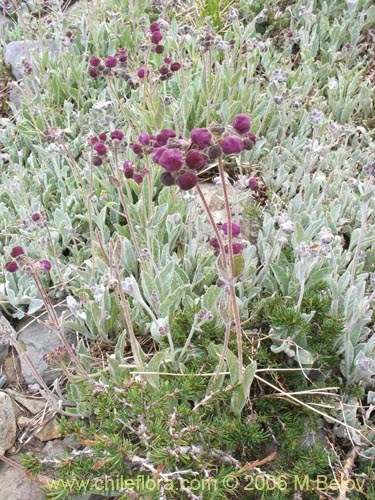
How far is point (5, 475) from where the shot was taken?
1982 millimetres

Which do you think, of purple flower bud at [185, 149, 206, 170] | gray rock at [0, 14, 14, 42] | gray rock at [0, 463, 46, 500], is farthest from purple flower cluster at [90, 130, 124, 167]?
gray rock at [0, 14, 14, 42]

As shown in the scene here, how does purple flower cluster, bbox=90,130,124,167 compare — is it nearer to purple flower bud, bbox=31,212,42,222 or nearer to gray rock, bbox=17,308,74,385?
purple flower bud, bbox=31,212,42,222

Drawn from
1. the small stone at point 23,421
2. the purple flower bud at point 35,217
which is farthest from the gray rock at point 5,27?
the small stone at point 23,421

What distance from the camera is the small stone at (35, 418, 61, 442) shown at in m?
2.10

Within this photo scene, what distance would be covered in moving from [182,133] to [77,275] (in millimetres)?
1298

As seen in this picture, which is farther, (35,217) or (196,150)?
(35,217)

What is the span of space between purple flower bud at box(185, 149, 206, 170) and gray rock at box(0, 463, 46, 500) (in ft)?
4.70

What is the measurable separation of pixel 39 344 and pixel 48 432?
0.45 m

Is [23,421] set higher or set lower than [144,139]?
lower

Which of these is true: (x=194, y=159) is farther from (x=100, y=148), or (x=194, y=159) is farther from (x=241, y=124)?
(x=100, y=148)

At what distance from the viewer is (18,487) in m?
1.94

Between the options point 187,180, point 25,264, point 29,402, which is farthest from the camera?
point 29,402

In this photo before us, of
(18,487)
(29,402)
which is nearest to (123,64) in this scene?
(29,402)

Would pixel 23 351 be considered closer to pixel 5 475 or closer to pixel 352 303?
pixel 5 475
